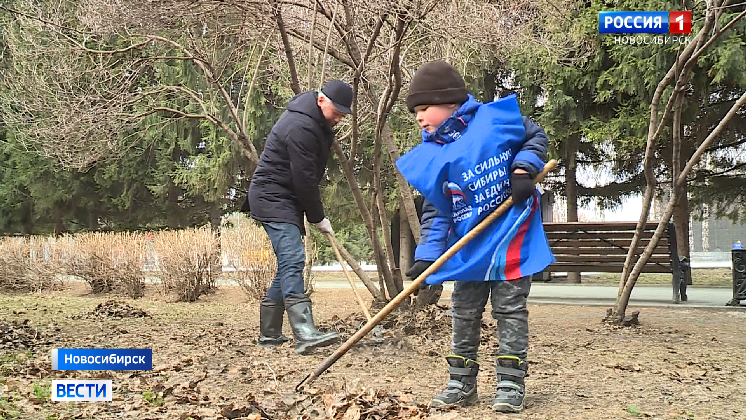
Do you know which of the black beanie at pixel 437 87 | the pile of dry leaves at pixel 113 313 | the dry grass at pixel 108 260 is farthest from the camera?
the dry grass at pixel 108 260

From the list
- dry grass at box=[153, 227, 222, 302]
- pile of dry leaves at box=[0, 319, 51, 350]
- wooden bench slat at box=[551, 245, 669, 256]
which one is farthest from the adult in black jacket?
dry grass at box=[153, 227, 222, 302]

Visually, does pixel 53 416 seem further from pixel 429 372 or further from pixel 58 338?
pixel 58 338

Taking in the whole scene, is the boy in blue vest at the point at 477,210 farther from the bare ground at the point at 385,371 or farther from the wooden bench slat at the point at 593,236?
the wooden bench slat at the point at 593,236

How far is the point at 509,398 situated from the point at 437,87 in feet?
4.75

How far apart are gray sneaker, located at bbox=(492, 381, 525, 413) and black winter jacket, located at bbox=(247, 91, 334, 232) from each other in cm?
200

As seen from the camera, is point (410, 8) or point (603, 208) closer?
point (410, 8)

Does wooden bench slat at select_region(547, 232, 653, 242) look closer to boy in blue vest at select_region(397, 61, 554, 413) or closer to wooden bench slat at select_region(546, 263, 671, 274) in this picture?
wooden bench slat at select_region(546, 263, 671, 274)

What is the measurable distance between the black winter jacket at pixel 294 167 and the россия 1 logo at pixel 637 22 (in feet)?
24.0

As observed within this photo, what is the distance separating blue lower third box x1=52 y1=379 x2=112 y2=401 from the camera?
3.84 meters

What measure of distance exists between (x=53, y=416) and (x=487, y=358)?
2767 mm

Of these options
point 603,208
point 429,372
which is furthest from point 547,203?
point 429,372

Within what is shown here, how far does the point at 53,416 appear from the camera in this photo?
3436 mm

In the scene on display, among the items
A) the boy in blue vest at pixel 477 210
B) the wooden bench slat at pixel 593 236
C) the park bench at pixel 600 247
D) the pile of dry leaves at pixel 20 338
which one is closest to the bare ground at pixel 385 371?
the pile of dry leaves at pixel 20 338

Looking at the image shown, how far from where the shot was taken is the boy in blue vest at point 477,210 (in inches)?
135
